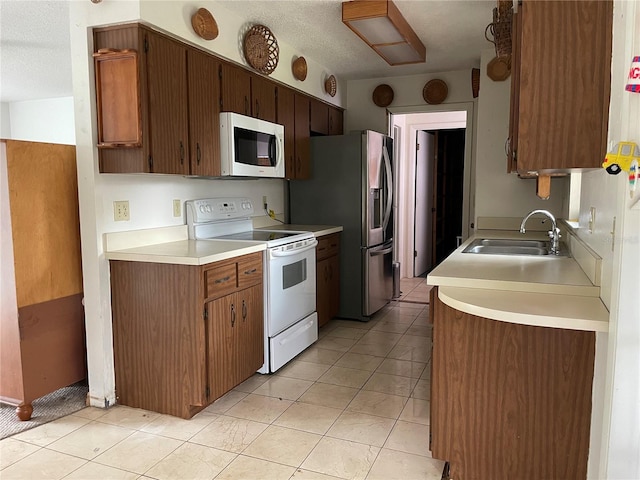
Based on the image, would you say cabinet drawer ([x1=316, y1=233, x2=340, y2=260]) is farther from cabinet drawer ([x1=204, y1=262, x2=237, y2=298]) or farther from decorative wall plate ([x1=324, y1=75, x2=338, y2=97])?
decorative wall plate ([x1=324, y1=75, x2=338, y2=97])

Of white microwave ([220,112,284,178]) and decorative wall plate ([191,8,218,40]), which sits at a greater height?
decorative wall plate ([191,8,218,40])

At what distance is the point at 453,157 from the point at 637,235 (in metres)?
6.32

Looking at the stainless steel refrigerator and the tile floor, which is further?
the stainless steel refrigerator

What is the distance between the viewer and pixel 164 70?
2543mm

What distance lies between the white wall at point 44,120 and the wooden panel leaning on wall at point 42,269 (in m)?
3.96

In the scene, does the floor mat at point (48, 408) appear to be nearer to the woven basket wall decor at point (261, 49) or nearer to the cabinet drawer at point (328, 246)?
the cabinet drawer at point (328, 246)

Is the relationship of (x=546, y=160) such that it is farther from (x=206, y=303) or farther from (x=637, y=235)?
(x=206, y=303)

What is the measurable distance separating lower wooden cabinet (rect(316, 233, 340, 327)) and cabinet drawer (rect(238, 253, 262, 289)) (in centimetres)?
98

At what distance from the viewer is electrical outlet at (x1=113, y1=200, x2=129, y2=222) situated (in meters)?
2.60

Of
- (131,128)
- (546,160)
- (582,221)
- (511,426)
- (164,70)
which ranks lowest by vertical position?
(511,426)

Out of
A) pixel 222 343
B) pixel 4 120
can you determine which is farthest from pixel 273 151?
pixel 4 120

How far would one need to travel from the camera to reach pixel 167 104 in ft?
8.43

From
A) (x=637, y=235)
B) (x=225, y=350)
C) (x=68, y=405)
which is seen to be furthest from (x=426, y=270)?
(x=637, y=235)

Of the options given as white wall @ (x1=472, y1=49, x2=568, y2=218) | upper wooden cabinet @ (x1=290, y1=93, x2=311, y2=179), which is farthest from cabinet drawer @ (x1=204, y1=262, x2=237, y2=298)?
white wall @ (x1=472, y1=49, x2=568, y2=218)
